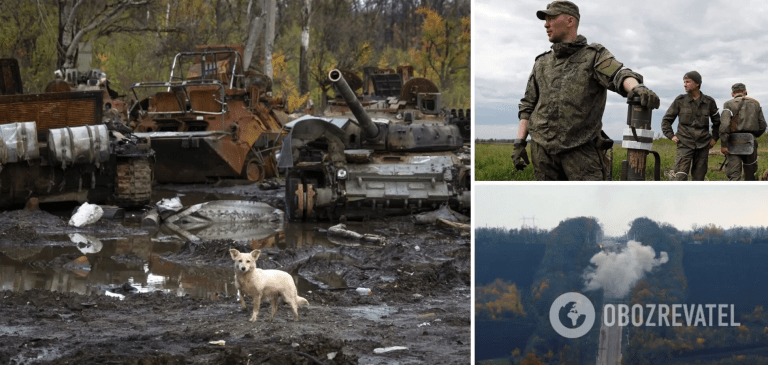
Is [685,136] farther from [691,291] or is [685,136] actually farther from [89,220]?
[89,220]

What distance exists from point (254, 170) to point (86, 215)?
231 inches

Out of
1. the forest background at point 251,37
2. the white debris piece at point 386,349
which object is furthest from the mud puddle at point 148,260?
the forest background at point 251,37

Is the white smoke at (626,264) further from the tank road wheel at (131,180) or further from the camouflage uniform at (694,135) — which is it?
the tank road wheel at (131,180)

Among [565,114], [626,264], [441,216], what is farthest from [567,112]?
[441,216]

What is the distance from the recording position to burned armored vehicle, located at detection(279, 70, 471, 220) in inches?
492

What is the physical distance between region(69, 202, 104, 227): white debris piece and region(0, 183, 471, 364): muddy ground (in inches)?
68.4

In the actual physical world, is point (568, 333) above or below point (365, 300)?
above

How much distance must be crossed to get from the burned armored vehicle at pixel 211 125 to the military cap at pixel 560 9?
12.6 m

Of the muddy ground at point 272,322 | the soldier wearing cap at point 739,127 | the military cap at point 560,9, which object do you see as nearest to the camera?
the military cap at point 560,9

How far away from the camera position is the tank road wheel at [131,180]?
12961 millimetres

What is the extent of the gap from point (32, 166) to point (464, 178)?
223 inches

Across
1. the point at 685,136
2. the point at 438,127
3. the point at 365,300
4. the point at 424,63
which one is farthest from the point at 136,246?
the point at 424,63

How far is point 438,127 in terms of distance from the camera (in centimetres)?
1405

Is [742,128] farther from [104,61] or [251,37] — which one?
[104,61]
